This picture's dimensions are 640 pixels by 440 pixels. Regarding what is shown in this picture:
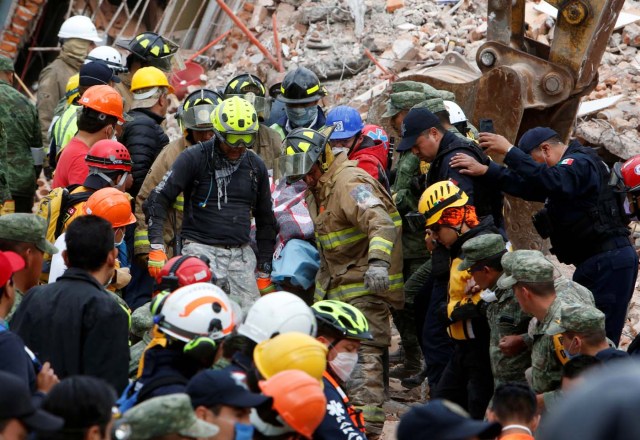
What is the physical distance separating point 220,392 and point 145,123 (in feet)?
16.9

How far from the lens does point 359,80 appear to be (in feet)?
45.2

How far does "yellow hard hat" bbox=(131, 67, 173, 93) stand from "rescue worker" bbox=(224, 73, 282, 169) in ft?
1.82

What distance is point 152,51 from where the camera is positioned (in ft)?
32.7

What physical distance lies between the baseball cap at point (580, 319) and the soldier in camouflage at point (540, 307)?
255 millimetres

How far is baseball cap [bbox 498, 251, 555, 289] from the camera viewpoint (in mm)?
5867

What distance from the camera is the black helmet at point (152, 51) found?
32.7 feet

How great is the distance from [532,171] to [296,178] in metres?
1.64

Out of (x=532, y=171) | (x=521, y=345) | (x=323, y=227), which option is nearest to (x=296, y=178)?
(x=323, y=227)

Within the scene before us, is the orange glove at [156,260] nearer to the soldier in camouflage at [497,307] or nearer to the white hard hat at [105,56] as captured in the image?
the soldier in camouflage at [497,307]

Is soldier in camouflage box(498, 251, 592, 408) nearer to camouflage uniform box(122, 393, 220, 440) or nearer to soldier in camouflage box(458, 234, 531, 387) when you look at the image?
soldier in camouflage box(458, 234, 531, 387)

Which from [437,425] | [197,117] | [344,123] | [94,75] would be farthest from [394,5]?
[437,425]

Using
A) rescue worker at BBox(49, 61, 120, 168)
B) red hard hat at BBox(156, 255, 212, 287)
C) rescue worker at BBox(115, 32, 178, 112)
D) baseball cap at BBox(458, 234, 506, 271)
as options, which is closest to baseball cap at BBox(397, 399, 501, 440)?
red hard hat at BBox(156, 255, 212, 287)

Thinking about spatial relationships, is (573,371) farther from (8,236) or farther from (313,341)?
(8,236)

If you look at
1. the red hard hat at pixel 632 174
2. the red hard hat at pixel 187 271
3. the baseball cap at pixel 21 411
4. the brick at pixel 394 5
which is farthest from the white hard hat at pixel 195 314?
the brick at pixel 394 5
